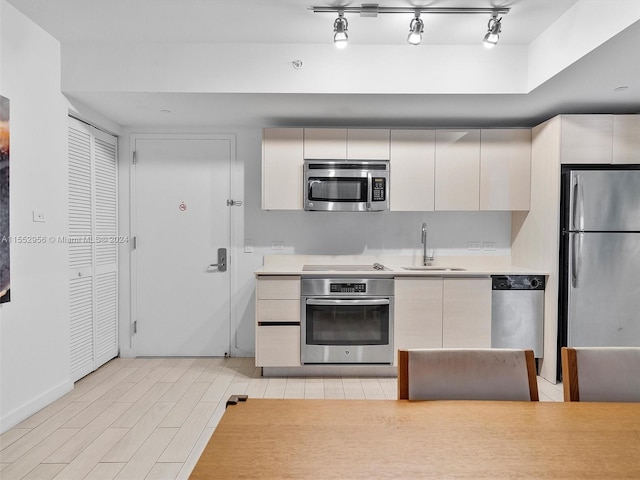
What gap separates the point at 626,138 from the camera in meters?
3.23

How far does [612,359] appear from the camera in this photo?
1.40 meters

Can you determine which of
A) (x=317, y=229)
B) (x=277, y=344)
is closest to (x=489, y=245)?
(x=317, y=229)

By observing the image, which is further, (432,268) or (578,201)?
(432,268)

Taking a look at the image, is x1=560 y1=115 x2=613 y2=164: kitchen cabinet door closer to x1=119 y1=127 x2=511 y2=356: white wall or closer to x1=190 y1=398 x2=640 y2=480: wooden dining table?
x1=119 y1=127 x2=511 y2=356: white wall

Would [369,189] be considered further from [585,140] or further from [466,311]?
[585,140]

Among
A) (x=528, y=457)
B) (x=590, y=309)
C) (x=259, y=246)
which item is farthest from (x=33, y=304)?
(x=590, y=309)

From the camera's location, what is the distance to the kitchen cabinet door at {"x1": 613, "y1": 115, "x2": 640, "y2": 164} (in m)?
3.23

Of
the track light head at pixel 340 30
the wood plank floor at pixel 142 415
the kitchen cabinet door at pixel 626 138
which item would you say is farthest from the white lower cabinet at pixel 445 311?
the track light head at pixel 340 30

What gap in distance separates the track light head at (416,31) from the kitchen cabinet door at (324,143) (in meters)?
1.29

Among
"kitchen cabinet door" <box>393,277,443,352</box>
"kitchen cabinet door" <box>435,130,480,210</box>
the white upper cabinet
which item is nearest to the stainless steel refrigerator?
"kitchen cabinet door" <box>435,130,480,210</box>

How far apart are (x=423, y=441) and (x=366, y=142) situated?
2.97m

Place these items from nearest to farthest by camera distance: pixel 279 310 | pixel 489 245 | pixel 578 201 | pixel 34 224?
pixel 34 224 → pixel 578 201 → pixel 279 310 → pixel 489 245

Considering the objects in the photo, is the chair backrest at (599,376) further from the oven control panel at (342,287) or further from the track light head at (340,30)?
the oven control panel at (342,287)

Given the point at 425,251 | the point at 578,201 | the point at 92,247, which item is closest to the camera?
the point at 578,201
